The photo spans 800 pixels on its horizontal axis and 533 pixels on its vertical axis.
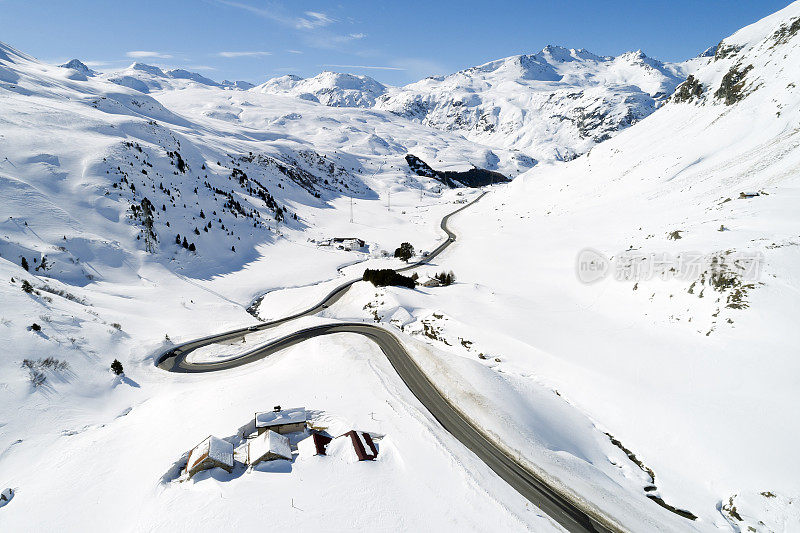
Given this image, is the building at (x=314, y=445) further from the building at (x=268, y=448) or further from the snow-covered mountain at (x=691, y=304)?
the snow-covered mountain at (x=691, y=304)

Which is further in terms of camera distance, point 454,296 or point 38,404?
point 454,296

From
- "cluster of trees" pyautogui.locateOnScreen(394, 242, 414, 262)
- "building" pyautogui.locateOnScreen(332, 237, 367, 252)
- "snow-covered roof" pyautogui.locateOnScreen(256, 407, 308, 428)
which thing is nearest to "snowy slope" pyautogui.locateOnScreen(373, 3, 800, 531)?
"cluster of trees" pyautogui.locateOnScreen(394, 242, 414, 262)

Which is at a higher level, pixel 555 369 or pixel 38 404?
pixel 555 369

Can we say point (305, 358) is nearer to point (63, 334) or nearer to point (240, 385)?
point (240, 385)

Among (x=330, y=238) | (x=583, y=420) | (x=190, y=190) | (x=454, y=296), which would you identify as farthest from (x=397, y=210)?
(x=583, y=420)

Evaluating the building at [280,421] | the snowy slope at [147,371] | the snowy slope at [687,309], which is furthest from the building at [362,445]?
the snowy slope at [687,309]

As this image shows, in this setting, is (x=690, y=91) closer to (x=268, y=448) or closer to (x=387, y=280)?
(x=387, y=280)

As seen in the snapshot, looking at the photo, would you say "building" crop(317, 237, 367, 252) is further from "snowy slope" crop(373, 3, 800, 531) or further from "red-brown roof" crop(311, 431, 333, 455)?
"red-brown roof" crop(311, 431, 333, 455)

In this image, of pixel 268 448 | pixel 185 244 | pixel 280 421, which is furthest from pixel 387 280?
pixel 185 244
